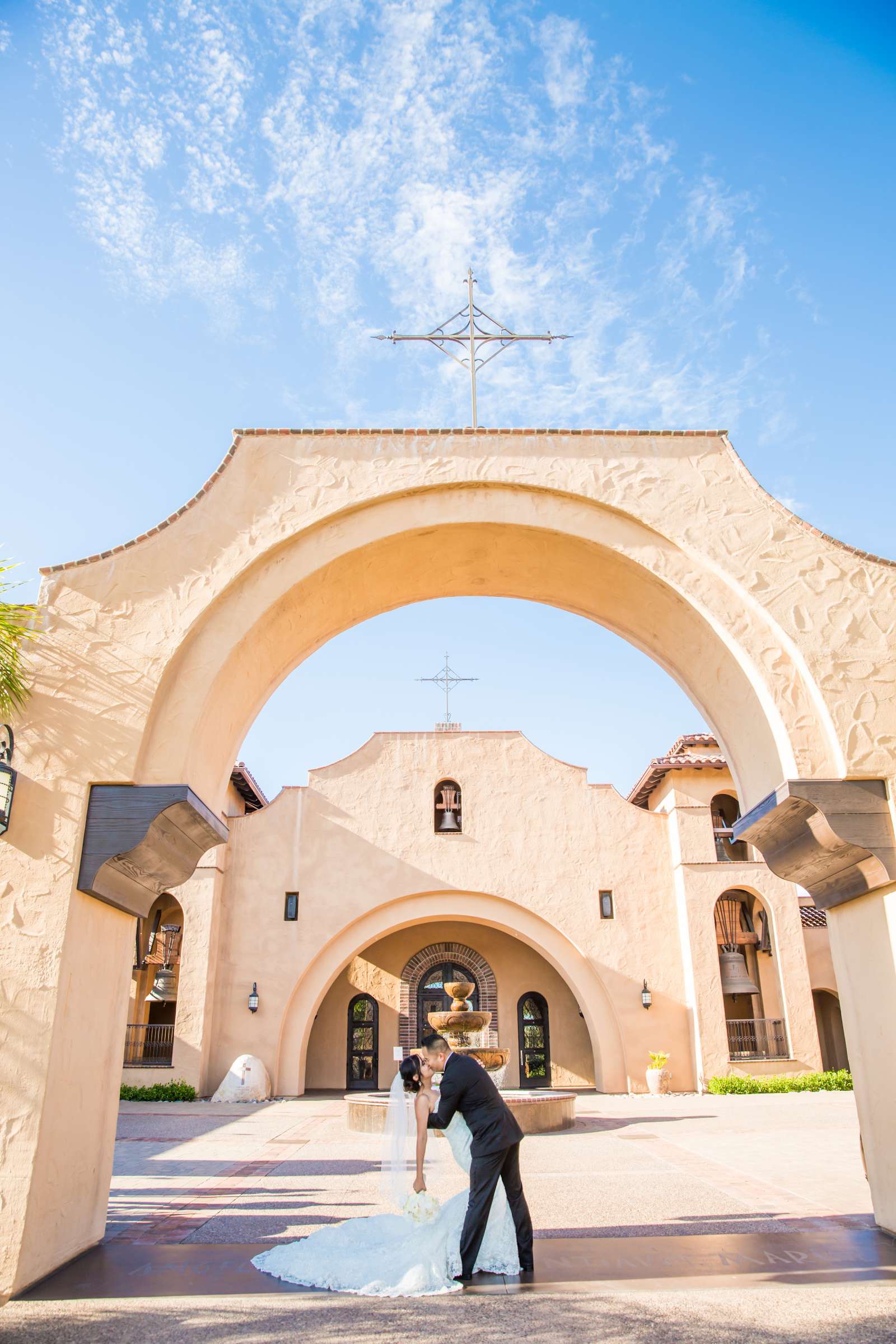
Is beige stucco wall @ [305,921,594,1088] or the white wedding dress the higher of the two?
beige stucco wall @ [305,921,594,1088]

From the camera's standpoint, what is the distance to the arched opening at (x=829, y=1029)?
21656 millimetres

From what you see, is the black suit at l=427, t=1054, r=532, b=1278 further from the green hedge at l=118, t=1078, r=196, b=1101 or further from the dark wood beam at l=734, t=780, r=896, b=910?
the green hedge at l=118, t=1078, r=196, b=1101

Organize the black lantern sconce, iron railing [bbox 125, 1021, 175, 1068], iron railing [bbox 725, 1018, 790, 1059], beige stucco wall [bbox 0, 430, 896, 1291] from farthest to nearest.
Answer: iron railing [bbox 125, 1021, 175, 1068], iron railing [bbox 725, 1018, 790, 1059], beige stucco wall [bbox 0, 430, 896, 1291], the black lantern sconce

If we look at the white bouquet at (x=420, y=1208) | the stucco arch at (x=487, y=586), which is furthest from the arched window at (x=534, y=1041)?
the white bouquet at (x=420, y=1208)

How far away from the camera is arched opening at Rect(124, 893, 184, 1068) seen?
18.4 m

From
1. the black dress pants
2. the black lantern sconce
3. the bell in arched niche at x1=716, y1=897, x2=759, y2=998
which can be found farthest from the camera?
the bell in arched niche at x1=716, y1=897, x2=759, y2=998

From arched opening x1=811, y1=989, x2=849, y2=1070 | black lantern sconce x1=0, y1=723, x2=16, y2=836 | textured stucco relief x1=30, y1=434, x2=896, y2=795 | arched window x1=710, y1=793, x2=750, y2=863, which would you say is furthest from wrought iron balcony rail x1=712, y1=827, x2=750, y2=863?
black lantern sconce x1=0, y1=723, x2=16, y2=836

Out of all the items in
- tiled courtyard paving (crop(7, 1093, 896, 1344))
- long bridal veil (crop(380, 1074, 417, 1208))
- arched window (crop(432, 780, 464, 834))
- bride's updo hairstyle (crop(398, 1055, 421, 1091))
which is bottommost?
tiled courtyard paving (crop(7, 1093, 896, 1344))

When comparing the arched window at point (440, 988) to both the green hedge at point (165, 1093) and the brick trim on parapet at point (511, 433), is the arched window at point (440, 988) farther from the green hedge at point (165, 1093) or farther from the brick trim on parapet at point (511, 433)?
the brick trim on parapet at point (511, 433)

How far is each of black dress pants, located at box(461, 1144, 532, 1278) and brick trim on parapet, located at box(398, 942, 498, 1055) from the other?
15324 millimetres

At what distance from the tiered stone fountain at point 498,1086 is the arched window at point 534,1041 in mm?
6189

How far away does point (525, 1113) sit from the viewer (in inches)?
475

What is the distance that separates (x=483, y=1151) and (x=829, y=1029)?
64.8 feet

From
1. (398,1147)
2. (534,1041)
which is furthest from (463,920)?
(398,1147)
